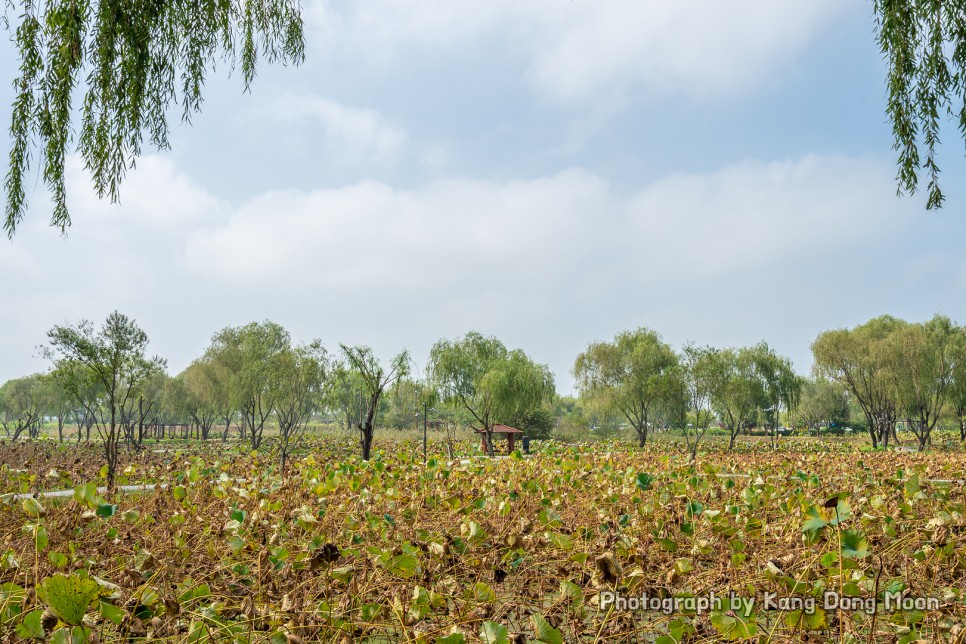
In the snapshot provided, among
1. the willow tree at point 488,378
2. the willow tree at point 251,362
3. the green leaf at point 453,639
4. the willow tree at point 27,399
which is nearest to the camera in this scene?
the green leaf at point 453,639

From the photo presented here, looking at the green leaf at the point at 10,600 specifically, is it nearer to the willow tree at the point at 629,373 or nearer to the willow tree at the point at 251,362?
the willow tree at the point at 251,362

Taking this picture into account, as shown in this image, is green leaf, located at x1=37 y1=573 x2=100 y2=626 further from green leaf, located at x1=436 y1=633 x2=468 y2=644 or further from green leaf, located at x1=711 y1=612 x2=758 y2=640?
green leaf, located at x1=711 y1=612 x2=758 y2=640

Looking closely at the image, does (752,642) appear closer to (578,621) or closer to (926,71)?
(578,621)

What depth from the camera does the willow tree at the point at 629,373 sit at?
2109cm

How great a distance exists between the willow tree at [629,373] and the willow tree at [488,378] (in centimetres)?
156

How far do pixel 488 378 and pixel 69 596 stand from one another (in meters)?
17.6

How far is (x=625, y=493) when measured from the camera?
4457 mm

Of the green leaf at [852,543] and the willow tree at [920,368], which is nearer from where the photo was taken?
the green leaf at [852,543]

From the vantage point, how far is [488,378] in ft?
62.5

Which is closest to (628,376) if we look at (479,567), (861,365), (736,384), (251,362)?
(736,384)

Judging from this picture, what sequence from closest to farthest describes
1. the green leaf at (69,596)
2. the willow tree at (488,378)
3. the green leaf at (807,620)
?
the green leaf at (69,596)
the green leaf at (807,620)
the willow tree at (488,378)

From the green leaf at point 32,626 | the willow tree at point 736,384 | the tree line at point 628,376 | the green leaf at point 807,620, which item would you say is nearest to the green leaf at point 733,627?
the green leaf at point 807,620

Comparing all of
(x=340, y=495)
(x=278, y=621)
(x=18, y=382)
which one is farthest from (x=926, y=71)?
(x=18, y=382)

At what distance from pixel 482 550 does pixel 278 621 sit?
134 centimetres
